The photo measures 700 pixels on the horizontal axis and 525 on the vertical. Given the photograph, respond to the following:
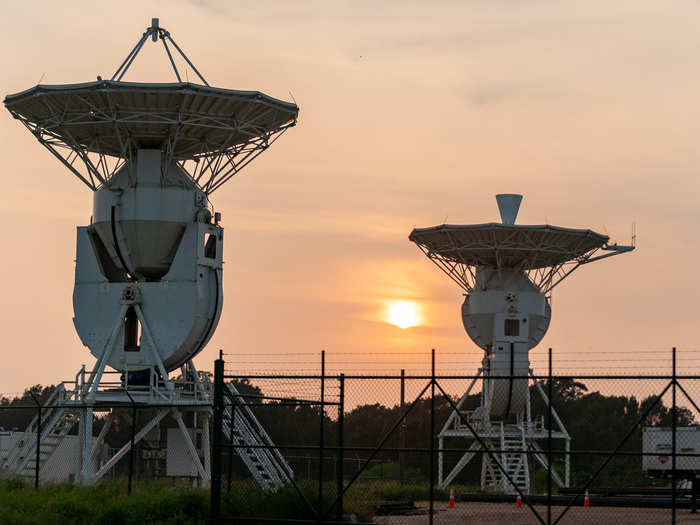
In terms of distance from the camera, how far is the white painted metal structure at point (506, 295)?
55.6m

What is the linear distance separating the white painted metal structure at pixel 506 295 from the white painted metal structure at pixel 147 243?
572 inches

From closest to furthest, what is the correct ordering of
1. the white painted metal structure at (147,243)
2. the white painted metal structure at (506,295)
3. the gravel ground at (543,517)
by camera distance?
the gravel ground at (543,517), the white painted metal structure at (147,243), the white painted metal structure at (506,295)

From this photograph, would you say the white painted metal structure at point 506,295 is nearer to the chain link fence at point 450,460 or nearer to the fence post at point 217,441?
the chain link fence at point 450,460

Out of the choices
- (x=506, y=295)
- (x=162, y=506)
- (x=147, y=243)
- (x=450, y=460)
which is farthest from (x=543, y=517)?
(x=450, y=460)

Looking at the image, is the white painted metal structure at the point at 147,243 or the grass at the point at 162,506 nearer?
the grass at the point at 162,506

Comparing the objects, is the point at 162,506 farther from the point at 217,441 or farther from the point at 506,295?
the point at 506,295

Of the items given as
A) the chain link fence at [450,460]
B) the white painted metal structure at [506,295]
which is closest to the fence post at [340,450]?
the chain link fence at [450,460]

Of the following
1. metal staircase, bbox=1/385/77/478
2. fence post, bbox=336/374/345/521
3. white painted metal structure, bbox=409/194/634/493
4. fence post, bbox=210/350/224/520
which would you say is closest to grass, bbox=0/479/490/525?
fence post, bbox=336/374/345/521

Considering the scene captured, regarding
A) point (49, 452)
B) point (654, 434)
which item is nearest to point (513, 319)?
point (654, 434)

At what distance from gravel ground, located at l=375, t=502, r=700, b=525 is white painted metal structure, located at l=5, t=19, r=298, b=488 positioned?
10857 mm

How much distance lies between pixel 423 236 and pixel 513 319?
17.9ft

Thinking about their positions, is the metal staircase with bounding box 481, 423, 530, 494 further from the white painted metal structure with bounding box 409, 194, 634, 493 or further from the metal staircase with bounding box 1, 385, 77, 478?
the metal staircase with bounding box 1, 385, 77, 478

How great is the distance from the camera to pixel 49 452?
4284 cm

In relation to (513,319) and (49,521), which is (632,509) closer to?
(49,521)
